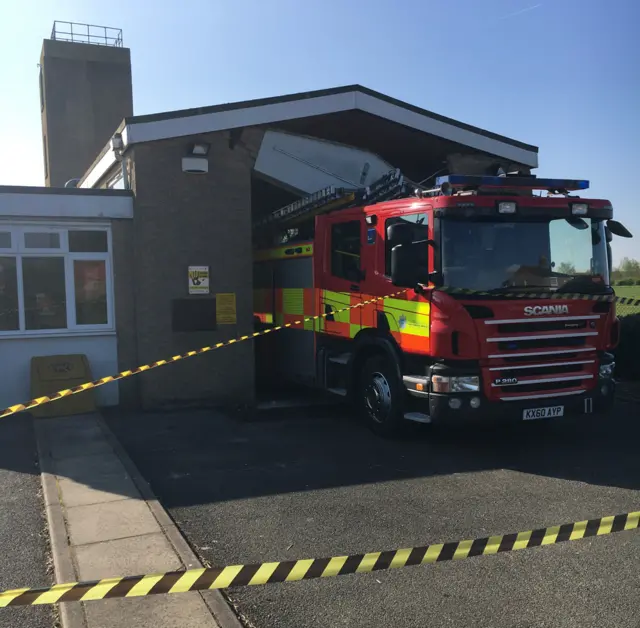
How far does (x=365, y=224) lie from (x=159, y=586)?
537 centimetres

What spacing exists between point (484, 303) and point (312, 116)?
16.5ft

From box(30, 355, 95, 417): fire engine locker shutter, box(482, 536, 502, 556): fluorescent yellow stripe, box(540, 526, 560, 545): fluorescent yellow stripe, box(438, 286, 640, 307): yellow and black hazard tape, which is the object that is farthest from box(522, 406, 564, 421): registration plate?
box(30, 355, 95, 417): fire engine locker shutter

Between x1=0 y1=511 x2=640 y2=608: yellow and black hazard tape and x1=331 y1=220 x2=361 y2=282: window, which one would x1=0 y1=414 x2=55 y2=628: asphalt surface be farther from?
x1=331 y1=220 x2=361 y2=282: window

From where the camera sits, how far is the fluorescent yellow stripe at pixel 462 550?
3.74 meters

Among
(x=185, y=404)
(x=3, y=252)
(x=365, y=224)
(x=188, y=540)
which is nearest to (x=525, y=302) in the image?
(x=365, y=224)

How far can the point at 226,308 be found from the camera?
31.8 feet

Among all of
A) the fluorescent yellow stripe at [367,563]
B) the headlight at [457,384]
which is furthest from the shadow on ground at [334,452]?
the fluorescent yellow stripe at [367,563]

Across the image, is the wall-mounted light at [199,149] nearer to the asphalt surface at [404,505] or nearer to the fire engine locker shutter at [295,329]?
the fire engine locker shutter at [295,329]

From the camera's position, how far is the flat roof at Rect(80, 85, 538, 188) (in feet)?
29.8

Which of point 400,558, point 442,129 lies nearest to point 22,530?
point 400,558

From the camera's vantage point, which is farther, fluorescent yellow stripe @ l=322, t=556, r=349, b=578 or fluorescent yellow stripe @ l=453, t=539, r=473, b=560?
fluorescent yellow stripe @ l=453, t=539, r=473, b=560

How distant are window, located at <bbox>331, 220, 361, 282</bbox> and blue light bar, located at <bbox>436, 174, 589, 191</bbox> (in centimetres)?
145

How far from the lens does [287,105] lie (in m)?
9.80

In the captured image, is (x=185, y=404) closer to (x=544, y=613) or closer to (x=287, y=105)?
(x=287, y=105)
